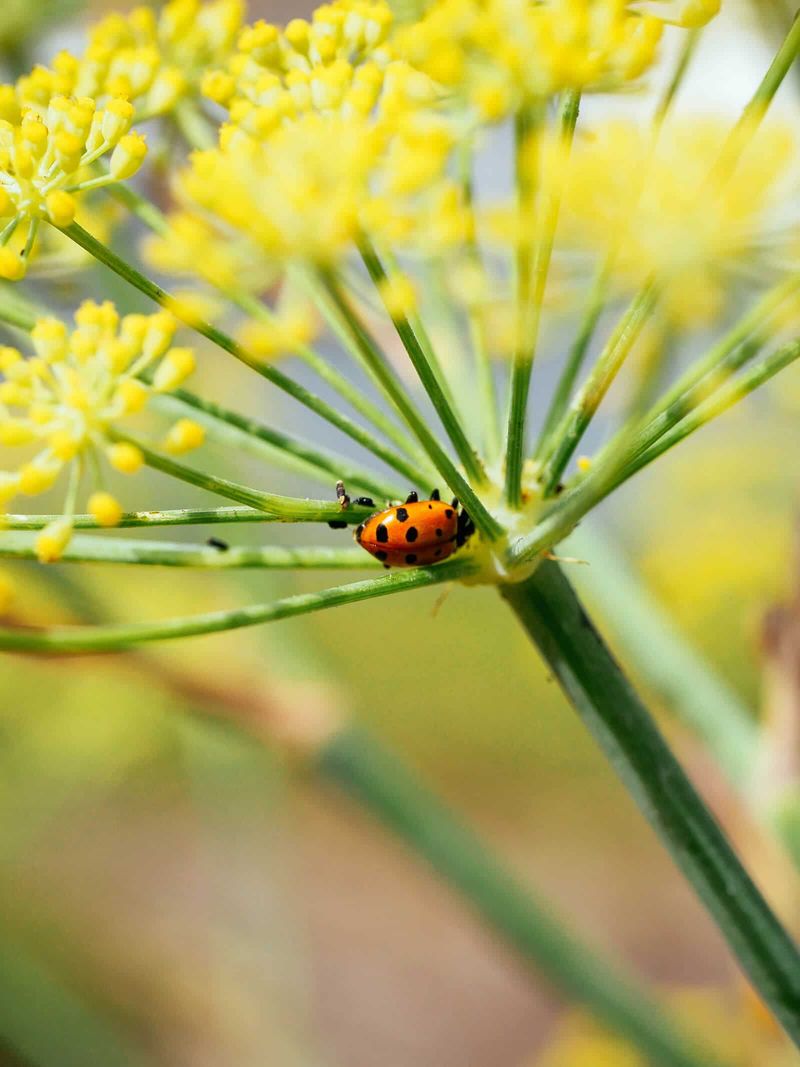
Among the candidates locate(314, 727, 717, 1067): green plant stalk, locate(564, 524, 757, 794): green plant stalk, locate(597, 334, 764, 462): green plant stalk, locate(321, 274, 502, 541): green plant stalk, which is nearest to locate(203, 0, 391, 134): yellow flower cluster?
locate(321, 274, 502, 541): green plant stalk

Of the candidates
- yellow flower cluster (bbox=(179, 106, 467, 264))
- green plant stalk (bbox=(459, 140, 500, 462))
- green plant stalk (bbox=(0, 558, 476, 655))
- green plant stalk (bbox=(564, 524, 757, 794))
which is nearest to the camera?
yellow flower cluster (bbox=(179, 106, 467, 264))

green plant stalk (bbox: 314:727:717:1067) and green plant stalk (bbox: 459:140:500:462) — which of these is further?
green plant stalk (bbox: 314:727:717:1067)

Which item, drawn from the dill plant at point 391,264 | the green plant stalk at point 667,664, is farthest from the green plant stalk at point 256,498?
the green plant stalk at point 667,664

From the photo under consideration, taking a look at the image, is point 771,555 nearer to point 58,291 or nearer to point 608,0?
point 58,291

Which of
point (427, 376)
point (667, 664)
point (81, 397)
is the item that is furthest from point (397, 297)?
point (667, 664)

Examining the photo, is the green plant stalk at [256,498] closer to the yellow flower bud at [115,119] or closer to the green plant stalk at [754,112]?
the yellow flower bud at [115,119]

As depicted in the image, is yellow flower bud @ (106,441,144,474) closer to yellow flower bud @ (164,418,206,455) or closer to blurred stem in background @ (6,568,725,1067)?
yellow flower bud @ (164,418,206,455)
